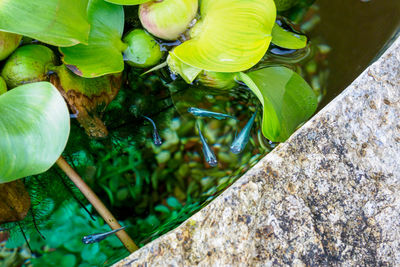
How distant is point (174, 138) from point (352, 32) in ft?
2.01

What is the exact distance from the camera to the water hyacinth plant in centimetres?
74

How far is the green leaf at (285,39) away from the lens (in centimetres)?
101

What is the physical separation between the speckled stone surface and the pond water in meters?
0.29

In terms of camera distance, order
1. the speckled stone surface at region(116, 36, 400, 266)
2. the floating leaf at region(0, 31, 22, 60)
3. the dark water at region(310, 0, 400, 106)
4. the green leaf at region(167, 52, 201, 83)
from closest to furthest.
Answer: the speckled stone surface at region(116, 36, 400, 266) < the floating leaf at region(0, 31, 22, 60) < the green leaf at region(167, 52, 201, 83) < the dark water at region(310, 0, 400, 106)

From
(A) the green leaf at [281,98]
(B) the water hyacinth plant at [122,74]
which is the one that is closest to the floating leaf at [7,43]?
(B) the water hyacinth plant at [122,74]

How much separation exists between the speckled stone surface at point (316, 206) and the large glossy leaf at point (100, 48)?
16.8 inches

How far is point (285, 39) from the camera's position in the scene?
102 cm

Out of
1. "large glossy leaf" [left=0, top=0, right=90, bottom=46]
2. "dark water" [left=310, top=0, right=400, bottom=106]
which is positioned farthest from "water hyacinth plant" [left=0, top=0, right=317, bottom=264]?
"dark water" [left=310, top=0, right=400, bottom=106]

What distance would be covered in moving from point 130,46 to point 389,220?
→ 2.34 feet

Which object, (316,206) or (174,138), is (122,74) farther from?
(316,206)

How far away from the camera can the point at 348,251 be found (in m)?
0.66

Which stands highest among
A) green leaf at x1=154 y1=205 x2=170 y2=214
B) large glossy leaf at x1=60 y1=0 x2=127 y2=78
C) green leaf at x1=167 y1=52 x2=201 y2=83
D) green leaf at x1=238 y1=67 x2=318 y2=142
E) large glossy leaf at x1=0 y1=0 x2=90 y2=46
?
large glossy leaf at x1=0 y1=0 x2=90 y2=46

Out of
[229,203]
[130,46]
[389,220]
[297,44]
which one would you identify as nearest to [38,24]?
[130,46]

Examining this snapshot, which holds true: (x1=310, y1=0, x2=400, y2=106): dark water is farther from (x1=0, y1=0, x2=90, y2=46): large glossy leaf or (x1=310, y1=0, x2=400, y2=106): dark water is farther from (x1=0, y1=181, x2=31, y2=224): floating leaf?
(x1=0, y1=181, x2=31, y2=224): floating leaf
